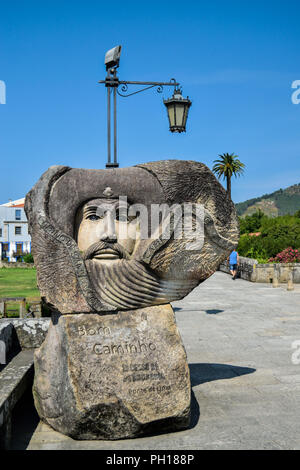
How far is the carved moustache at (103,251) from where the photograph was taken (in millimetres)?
4461

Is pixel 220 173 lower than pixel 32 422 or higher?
higher

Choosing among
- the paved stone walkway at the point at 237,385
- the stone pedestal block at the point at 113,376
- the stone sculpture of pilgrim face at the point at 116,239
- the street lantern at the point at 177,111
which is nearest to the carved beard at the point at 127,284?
the stone sculpture of pilgrim face at the point at 116,239

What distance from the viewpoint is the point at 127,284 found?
14.6 ft

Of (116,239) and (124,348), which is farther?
(116,239)

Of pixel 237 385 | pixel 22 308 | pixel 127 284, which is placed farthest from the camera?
pixel 22 308

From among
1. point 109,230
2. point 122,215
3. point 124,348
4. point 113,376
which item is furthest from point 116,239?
point 113,376

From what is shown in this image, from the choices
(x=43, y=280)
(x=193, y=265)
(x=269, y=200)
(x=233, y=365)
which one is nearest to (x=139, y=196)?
(x=193, y=265)

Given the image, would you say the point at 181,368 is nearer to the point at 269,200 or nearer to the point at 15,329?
the point at 15,329

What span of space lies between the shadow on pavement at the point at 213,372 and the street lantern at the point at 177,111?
11.3 ft

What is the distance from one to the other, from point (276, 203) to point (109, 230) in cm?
17318

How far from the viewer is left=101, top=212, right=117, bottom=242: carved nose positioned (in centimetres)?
446

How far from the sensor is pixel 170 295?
4629mm

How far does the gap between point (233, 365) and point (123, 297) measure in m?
2.74

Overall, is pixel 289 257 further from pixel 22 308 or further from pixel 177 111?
pixel 177 111
